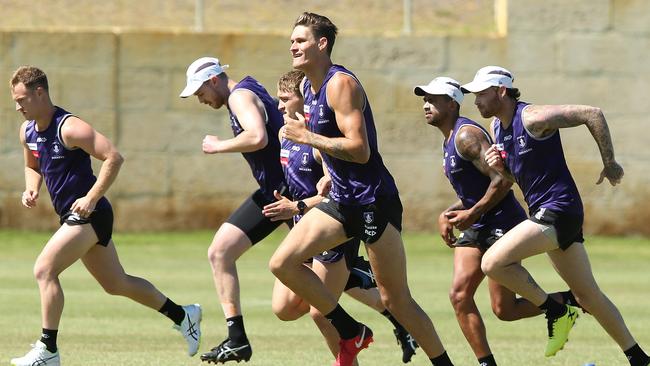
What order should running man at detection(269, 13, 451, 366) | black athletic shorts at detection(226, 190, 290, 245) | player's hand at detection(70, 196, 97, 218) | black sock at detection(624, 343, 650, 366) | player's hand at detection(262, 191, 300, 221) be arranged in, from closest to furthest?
1. running man at detection(269, 13, 451, 366)
2. black sock at detection(624, 343, 650, 366)
3. player's hand at detection(262, 191, 300, 221)
4. player's hand at detection(70, 196, 97, 218)
5. black athletic shorts at detection(226, 190, 290, 245)

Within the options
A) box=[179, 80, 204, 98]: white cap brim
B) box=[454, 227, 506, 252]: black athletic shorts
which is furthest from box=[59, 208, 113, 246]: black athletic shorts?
box=[454, 227, 506, 252]: black athletic shorts

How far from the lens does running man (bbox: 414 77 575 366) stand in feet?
32.4

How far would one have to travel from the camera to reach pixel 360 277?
34.2ft

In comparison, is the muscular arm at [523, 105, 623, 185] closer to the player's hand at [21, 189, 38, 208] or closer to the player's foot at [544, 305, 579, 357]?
the player's foot at [544, 305, 579, 357]

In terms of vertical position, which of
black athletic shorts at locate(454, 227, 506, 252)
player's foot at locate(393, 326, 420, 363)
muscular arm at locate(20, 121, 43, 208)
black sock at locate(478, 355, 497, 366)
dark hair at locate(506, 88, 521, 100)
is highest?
dark hair at locate(506, 88, 521, 100)

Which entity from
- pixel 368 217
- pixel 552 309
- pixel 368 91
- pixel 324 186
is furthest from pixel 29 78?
pixel 368 91

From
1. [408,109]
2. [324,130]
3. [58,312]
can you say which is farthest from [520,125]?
[408,109]

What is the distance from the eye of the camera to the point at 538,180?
952 cm

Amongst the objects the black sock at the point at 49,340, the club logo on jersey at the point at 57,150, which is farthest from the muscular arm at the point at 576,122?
the black sock at the point at 49,340

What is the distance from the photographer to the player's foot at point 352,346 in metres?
8.95

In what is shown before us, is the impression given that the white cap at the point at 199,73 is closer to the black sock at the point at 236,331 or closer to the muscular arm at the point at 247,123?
the muscular arm at the point at 247,123

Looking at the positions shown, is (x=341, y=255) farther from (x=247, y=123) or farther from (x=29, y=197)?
(x=29, y=197)

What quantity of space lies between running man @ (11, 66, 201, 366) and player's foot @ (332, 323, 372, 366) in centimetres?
209

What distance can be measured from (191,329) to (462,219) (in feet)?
7.40
